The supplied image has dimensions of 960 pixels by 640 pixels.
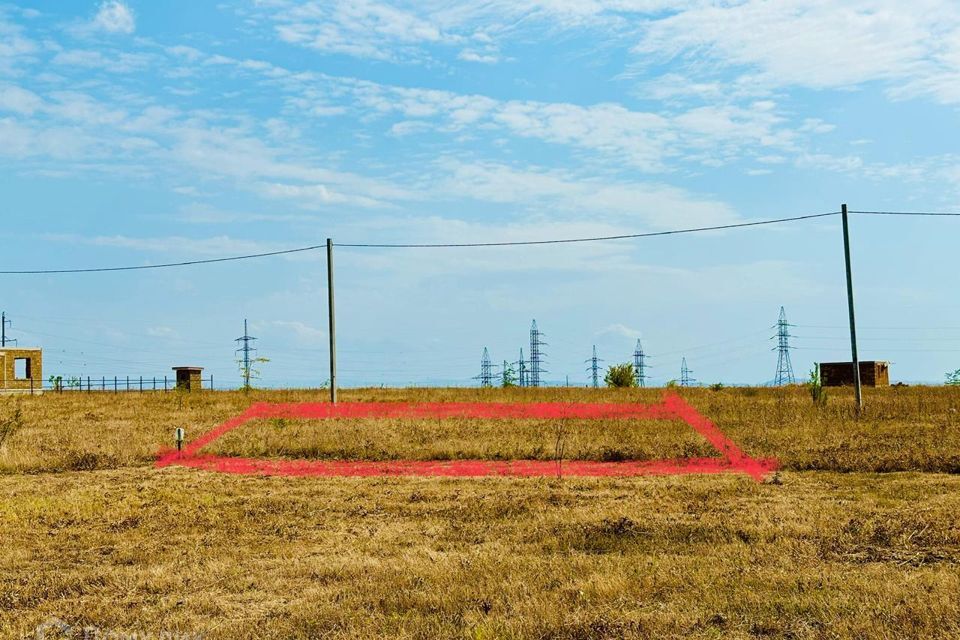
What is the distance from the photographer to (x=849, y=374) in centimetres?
5522

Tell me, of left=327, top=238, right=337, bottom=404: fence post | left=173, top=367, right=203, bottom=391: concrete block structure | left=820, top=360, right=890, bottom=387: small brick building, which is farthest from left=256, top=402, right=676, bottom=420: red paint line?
left=173, top=367, right=203, bottom=391: concrete block structure

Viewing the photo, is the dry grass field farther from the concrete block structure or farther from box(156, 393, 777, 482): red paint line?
the concrete block structure

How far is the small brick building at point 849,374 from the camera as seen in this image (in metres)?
55.0

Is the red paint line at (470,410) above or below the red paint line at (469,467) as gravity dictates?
above

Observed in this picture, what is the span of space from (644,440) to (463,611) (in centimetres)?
1417

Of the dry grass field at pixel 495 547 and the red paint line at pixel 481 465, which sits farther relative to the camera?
the red paint line at pixel 481 465

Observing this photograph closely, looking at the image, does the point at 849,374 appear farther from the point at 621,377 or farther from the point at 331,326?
the point at 331,326

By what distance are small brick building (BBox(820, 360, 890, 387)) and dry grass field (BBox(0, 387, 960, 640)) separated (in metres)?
36.7

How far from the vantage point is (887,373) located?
57.5 meters

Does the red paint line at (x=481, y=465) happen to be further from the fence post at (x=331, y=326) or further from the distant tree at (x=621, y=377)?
the distant tree at (x=621, y=377)

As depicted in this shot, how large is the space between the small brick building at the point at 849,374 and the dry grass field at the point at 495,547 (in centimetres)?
3669

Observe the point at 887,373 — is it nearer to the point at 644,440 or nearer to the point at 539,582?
the point at 644,440

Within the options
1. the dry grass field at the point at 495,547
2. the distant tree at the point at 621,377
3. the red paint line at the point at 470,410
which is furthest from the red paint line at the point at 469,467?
the distant tree at the point at 621,377

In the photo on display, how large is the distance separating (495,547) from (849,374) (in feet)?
166
